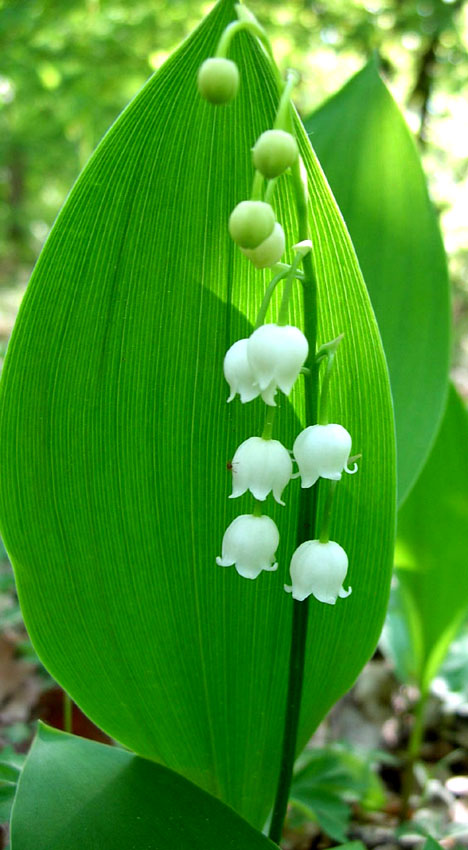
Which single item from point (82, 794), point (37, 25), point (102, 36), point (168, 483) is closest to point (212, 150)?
point (168, 483)

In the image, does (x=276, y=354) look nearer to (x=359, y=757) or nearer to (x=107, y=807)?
(x=107, y=807)

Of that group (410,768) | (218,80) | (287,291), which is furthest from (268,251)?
(410,768)

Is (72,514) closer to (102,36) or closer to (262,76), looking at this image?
(262,76)

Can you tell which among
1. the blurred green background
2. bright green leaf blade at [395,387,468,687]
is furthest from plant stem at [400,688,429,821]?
the blurred green background

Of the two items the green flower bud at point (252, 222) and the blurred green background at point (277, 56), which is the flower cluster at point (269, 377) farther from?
the blurred green background at point (277, 56)

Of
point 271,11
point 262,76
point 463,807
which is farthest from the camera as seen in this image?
point 271,11
